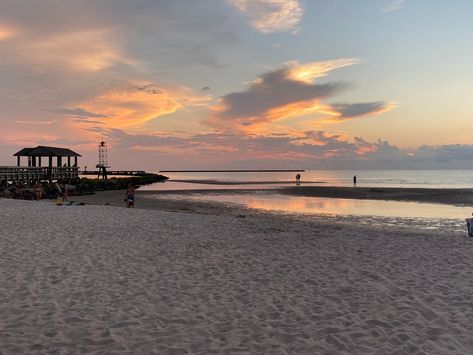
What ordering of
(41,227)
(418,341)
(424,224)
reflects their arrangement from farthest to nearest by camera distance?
(424,224)
(41,227)
(418,341)

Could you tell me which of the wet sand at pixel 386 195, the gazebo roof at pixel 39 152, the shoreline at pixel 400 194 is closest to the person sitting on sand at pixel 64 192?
the wet sand at pixel 386 195

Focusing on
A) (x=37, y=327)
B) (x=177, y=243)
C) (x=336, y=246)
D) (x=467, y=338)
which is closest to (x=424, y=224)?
(x=336, y=246)

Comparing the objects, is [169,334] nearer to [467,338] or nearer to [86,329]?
[86,329]

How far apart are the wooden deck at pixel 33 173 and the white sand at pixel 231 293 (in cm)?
3668

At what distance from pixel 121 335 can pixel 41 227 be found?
39.0 feet

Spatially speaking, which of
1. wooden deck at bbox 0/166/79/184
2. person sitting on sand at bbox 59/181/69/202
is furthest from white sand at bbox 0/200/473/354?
wooden deck at bbox 0/166/79/184

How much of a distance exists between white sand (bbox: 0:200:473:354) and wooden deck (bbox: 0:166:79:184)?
36680 millimetres

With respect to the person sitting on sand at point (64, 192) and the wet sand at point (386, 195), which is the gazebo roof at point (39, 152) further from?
the wet sand at point (386, 195)

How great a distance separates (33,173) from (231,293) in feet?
172

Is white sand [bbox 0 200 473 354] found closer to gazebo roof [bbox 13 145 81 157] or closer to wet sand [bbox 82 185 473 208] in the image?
wet sand [bbox 82 185 473 208]

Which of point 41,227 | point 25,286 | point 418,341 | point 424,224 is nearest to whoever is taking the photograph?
point 418,341

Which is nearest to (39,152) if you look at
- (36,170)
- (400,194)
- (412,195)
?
(36,170)

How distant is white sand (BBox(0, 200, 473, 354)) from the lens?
619 cm

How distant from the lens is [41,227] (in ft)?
54.3
